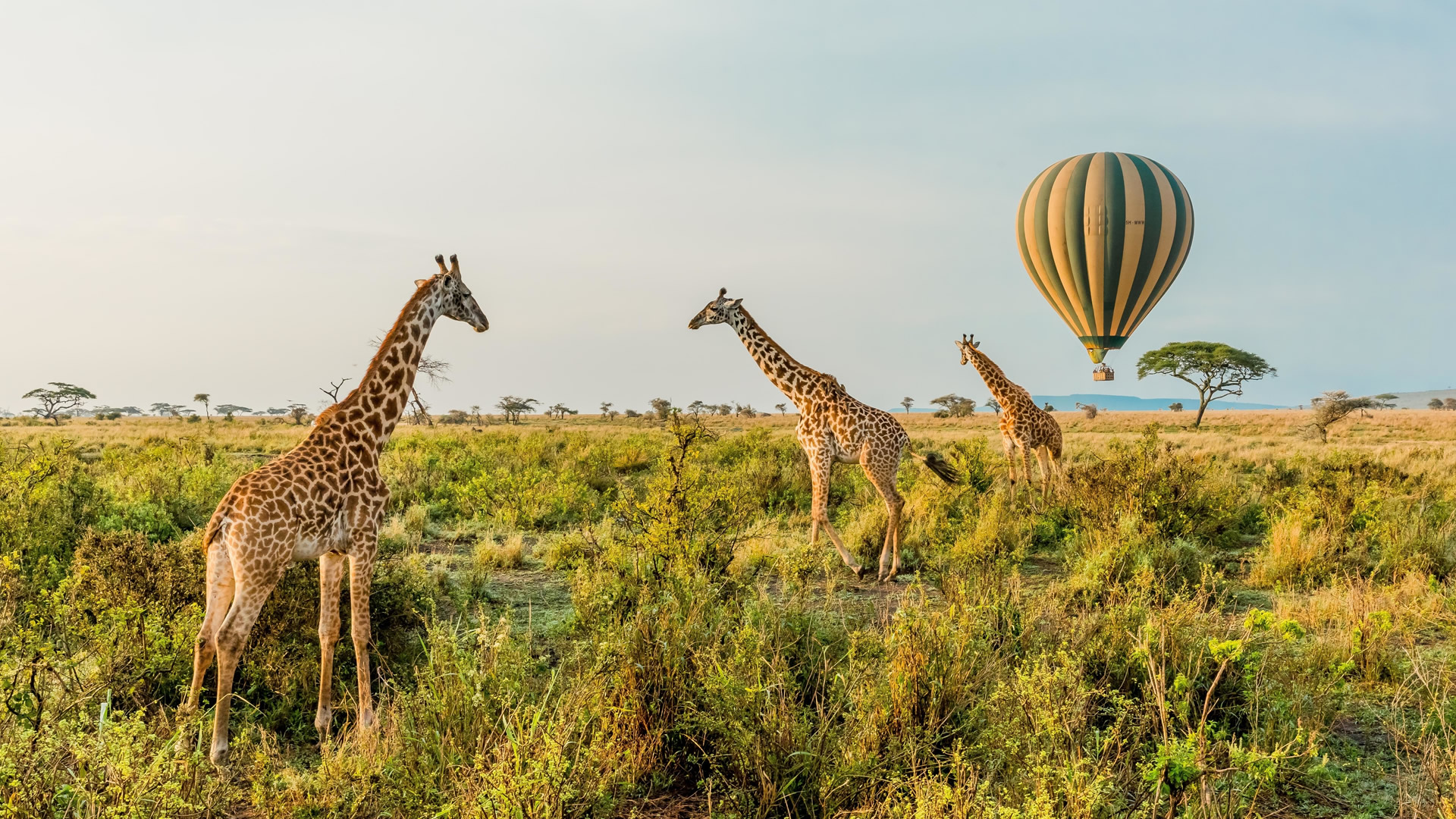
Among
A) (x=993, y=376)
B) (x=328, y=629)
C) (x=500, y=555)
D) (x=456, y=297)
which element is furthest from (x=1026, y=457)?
(x=328, y=629)

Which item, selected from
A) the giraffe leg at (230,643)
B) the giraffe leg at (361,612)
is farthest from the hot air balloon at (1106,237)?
the giraffe leg at (230,643)

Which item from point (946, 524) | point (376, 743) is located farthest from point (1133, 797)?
point (946, 524)

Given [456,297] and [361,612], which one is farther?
[456,297]

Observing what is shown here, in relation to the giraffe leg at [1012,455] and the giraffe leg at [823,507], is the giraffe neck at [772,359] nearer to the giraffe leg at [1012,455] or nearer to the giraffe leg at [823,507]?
the giraffe leg at [823,507]

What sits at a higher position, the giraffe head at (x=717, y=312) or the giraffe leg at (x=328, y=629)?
the giraffe head at (x=717, y=312)

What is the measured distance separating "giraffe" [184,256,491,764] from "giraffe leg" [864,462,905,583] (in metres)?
4.59

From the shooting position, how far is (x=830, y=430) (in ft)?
29.1

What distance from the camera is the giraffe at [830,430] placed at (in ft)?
27.8

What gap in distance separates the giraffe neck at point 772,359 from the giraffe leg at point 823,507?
31.3 inches

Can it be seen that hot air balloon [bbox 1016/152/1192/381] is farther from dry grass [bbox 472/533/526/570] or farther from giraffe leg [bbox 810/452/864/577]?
dry grass [bbox 472/533/526/570]

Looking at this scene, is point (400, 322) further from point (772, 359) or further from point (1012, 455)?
point (1012, 455)

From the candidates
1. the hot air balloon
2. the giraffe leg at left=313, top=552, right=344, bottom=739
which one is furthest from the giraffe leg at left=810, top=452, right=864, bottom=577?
the hot air balloon

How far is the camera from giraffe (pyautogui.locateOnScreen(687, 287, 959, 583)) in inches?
333

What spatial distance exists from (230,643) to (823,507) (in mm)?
5713
